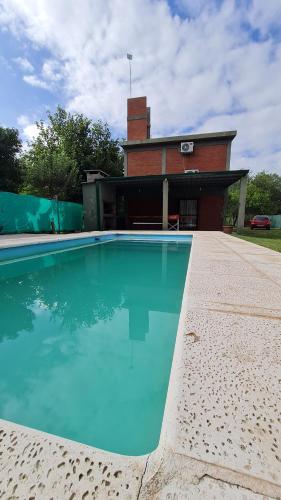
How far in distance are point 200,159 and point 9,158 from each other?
12.0 meters

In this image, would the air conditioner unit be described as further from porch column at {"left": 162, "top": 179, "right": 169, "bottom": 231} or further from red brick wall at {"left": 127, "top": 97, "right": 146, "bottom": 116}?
red brick wall at {"left": 127, "top": 97, "right": 146, "bottom": 116}

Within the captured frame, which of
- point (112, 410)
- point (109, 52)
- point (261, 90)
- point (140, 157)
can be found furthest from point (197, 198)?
point (112, 410)

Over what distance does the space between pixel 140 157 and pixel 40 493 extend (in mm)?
15761

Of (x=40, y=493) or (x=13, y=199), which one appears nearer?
(x=40, y=493)

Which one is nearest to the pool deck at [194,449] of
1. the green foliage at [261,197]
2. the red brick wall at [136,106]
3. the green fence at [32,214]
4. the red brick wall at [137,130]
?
the green fence at [32,214]

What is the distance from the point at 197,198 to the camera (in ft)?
46.7

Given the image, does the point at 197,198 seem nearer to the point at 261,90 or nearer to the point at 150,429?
the point at 261,90

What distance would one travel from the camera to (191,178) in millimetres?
10922

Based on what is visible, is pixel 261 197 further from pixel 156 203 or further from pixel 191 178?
pixel 191 178

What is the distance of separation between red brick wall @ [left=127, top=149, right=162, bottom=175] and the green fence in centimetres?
485

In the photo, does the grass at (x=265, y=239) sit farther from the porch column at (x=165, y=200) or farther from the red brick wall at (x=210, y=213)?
the porch column at (x=165, y=200)

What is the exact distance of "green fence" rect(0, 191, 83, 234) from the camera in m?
9.74

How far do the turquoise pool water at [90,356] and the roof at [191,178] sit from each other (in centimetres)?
781

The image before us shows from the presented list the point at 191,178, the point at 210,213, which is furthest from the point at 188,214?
the point at 191,178
